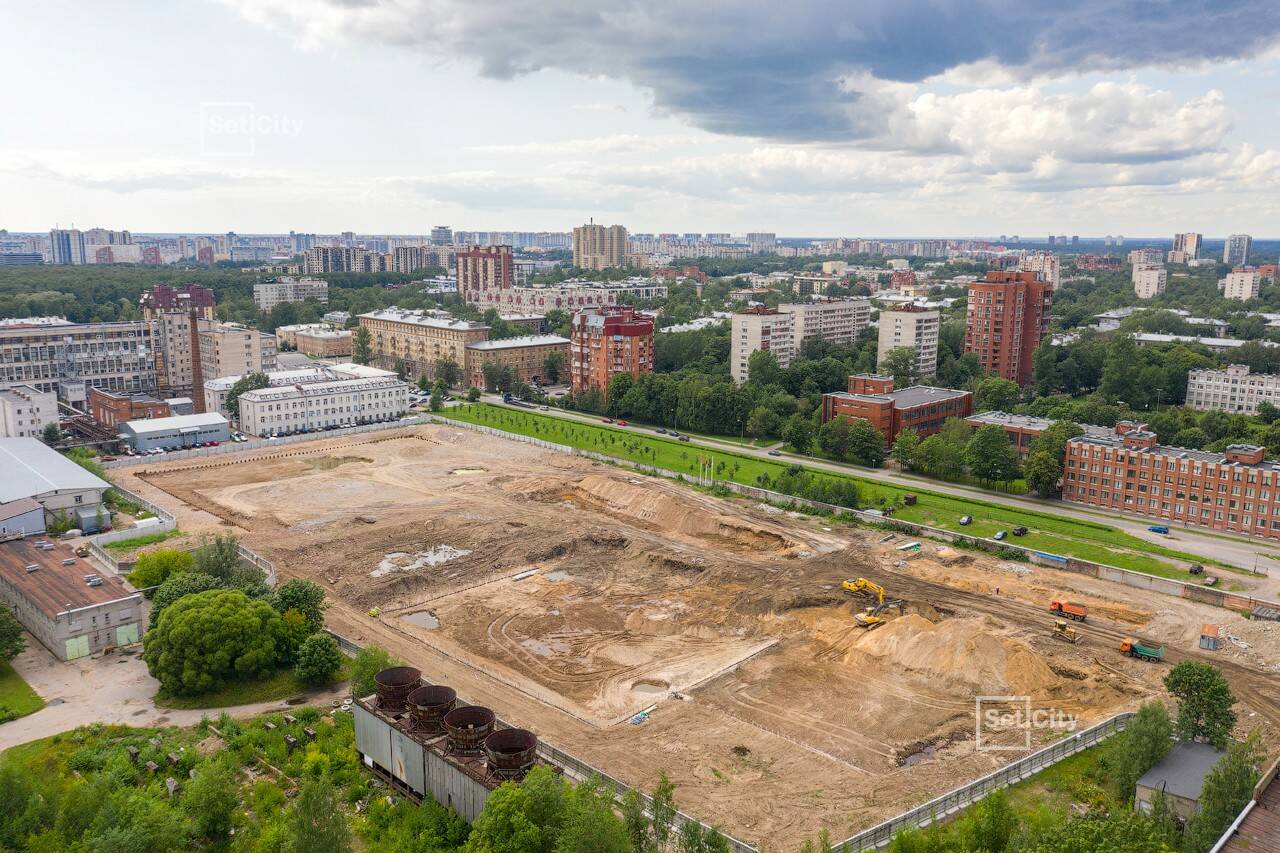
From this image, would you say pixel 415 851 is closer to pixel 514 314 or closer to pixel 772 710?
pixel 772 710

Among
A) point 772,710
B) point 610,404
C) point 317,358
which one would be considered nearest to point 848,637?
point 772,710

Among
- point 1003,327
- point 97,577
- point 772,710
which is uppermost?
point 1003,327

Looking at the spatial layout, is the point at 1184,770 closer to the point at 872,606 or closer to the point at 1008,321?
the point at 872,606

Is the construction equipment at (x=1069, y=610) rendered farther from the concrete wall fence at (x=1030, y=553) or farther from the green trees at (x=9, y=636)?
the green trees at (x=9, y=636)

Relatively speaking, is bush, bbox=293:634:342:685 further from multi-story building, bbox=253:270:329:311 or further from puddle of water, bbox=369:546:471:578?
multi-story building, bbox=253:270:329:311

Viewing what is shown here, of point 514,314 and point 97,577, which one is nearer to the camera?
point 97,577

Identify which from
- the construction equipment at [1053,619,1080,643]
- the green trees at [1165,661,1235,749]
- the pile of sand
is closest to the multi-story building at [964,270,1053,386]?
the construction equipment at [1053,619,1080,643]
